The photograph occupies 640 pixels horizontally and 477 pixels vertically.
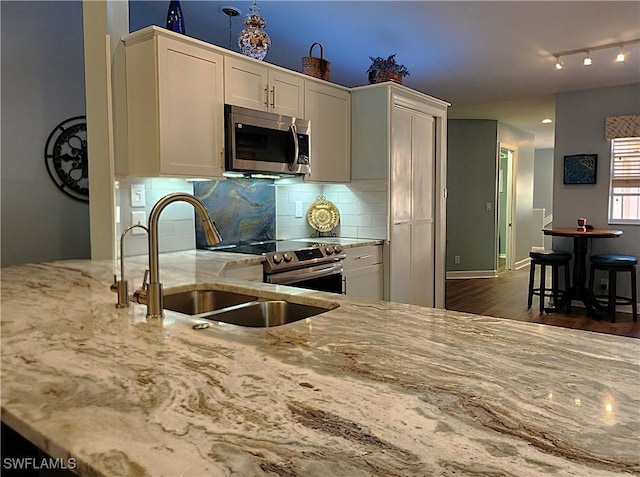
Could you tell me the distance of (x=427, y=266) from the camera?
434cm

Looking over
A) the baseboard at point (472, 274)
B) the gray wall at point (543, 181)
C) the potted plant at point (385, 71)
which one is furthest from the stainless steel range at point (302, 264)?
the gray wall at point (543, 181)

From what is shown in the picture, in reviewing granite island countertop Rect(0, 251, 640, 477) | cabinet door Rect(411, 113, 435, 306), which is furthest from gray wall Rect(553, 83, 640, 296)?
granite island countertop Rect(0, 251, 640, 477)

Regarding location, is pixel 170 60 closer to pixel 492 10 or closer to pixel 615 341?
pixel 492 10

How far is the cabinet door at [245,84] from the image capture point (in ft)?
9.39

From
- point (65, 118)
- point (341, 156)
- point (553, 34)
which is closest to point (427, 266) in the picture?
point (341, 156)

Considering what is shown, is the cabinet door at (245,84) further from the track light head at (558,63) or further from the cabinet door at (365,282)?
the track light head at (558,63)

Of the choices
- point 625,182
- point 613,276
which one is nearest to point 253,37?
point 613,276

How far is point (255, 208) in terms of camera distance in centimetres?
366

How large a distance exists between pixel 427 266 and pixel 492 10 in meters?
2.14

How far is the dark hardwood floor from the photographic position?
4680mm

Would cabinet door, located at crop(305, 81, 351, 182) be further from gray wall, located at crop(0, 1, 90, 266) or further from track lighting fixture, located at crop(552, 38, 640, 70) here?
track lighting fixture, located at crop(552, 38, 640, 70)

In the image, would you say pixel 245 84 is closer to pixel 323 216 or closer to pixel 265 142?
pixel 265 142

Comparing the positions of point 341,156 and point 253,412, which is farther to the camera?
point 341,156

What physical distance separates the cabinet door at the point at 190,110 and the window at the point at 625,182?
4.69 meters
